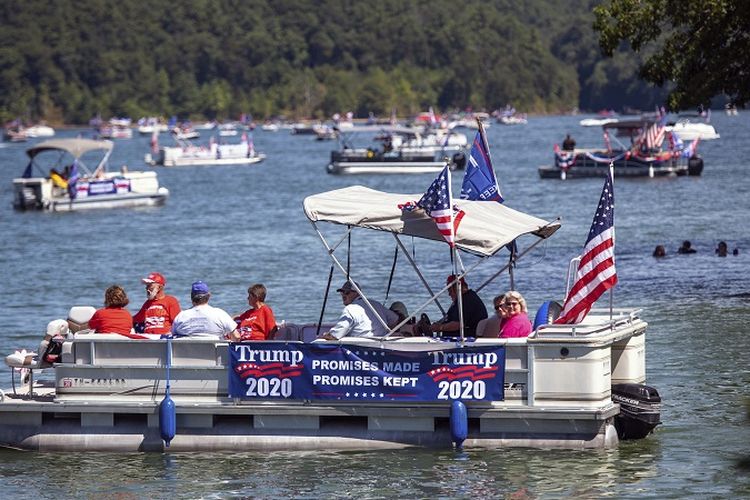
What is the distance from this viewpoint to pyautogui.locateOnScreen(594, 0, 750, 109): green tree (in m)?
27.4

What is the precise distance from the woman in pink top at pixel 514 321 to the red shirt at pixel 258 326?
251 cm

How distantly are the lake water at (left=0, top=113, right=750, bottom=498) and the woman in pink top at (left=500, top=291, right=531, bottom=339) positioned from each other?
120cm

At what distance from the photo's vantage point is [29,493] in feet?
52.3

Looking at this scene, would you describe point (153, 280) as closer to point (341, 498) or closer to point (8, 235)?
point (341, 498)

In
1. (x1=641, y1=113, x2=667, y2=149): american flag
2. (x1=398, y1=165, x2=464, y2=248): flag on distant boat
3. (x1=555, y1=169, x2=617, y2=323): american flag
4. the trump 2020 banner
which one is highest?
(x1=641, y1=113, x2=667, y2=149): american flag

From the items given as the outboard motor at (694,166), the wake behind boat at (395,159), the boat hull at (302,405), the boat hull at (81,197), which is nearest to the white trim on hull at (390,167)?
the wake behind boat at (395,159)

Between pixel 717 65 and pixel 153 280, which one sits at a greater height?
pixel 717 65

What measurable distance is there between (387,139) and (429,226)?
77.5m

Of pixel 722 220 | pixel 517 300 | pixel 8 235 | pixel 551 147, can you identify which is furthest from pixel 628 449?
pixel 551 147

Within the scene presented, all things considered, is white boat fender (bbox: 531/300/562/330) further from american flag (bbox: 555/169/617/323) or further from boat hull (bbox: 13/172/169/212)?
boat hull (bbox: 13/172/169/212)

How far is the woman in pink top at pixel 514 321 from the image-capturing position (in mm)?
16531

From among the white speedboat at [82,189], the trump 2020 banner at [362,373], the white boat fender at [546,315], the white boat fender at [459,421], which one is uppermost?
the white speedboat at [82,189]

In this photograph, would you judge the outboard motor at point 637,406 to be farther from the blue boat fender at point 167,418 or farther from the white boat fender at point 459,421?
the blue boat fender at point 167,418

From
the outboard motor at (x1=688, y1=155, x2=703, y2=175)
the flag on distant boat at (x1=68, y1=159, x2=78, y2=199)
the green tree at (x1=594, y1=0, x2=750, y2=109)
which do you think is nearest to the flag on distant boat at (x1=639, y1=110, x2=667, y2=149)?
the outboard motor at (x1=688, y1=155, x2=703, y2=175)
